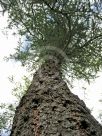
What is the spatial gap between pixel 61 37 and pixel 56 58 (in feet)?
3.72

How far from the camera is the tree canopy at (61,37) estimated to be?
8008 mm

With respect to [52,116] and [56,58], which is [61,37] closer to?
[56,58]

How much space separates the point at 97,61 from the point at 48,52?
232 centimetres

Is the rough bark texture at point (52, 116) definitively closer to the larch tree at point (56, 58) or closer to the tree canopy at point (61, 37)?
the larch tree at point (56, 58)

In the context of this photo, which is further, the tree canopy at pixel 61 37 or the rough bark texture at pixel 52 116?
the tree canopy at pixel 61 37

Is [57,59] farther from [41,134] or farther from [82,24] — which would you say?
[41,134]

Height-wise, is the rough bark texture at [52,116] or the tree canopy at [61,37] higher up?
the tree canopy at [61,37]

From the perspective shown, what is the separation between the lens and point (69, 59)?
8812mm

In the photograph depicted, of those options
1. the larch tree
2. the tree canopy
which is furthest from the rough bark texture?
the tree canopy

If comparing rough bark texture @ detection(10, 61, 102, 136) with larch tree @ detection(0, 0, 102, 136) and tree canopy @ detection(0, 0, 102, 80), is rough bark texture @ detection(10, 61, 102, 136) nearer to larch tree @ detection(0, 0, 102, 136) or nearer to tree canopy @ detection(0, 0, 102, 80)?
larch tree @ detection(0, 0, 102, 136)

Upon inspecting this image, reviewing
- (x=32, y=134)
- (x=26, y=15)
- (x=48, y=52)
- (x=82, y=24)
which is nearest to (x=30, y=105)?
(x=32, y=134)

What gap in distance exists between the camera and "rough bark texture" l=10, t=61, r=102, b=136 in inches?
114

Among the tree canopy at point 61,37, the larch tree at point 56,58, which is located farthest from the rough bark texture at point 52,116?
the tree canopy at point 61,37

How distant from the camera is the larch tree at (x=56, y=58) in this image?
3.13 metres
